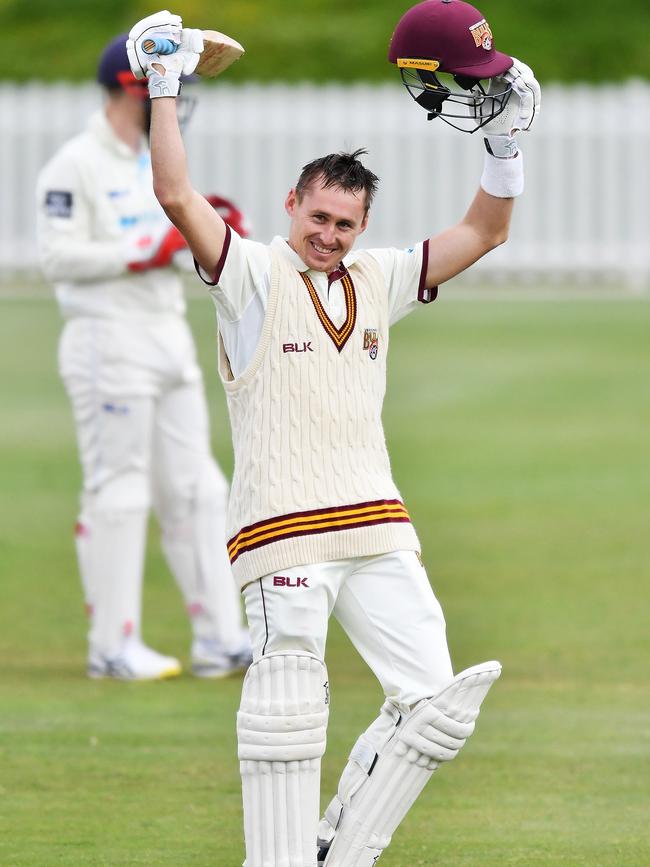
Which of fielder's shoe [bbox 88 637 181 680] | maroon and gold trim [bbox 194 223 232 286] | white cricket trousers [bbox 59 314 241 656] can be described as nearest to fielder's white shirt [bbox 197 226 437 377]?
maroon and gold trim [bbox 194 223 232 286]

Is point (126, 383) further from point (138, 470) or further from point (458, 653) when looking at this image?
Result: point (458, 653)

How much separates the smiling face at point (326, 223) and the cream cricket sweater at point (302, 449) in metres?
0.06

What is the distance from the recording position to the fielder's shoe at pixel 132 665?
705 cm

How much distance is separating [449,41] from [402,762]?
5.67 feet

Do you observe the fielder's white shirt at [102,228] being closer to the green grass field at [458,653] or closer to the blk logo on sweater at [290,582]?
the green grass field at [458,653]

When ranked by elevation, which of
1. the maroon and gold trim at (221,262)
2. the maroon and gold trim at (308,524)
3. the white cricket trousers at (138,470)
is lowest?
the white cricket trousers at (138,470)

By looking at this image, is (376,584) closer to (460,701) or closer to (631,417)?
(460,701)

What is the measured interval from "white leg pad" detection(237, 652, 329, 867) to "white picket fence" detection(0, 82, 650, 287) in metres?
17.1

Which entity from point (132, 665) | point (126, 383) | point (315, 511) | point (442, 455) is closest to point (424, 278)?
point (315, 511)

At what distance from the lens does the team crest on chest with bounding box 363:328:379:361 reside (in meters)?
4.54

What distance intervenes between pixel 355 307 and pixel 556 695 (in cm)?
271

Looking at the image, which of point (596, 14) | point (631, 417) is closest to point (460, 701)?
point (631, 417)

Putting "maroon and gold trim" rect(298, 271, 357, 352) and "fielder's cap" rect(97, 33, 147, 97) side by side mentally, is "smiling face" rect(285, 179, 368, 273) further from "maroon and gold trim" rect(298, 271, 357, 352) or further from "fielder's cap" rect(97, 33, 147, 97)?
"fielder's cap" rect(97, 33, 147, 97)

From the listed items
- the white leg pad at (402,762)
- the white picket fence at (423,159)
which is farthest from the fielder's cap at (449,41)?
the white picket fence at (423,159)
